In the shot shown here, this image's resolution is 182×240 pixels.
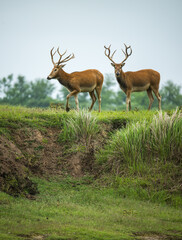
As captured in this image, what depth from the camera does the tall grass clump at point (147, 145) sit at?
38.8ft

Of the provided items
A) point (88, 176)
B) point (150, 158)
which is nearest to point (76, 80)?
point (88, 176)

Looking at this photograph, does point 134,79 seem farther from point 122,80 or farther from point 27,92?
point 27,92

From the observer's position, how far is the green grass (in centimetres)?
721

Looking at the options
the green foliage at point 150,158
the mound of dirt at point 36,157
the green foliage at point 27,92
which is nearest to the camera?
the mound of dirt at point 36,157

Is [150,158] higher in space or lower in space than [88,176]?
higher

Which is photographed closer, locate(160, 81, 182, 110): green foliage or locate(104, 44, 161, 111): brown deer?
locate(104, 44, 161, 111): brown deer

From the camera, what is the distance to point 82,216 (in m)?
8.52

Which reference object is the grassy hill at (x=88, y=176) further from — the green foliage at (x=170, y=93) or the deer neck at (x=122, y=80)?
A: the green foliage at (x=170, y=93)

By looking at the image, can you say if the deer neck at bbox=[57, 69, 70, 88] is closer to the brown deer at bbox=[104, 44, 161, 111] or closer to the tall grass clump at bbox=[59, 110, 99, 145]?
the brown deer at bbox=[104, 44, 161, 111]

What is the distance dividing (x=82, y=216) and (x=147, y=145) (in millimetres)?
4323

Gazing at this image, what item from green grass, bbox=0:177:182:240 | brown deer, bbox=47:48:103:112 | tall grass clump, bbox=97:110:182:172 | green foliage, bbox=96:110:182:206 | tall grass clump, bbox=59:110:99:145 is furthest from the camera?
brown deer, bbox=47:48:103:112

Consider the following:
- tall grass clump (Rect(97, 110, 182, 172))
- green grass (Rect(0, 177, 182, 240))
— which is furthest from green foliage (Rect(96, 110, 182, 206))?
green grass (Rect(0, 177, 182, 240))

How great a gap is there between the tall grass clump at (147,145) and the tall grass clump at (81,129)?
1.18m

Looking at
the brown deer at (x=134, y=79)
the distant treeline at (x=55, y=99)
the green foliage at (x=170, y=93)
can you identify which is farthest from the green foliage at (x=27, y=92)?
the brown deer at (x=134, y=79)
